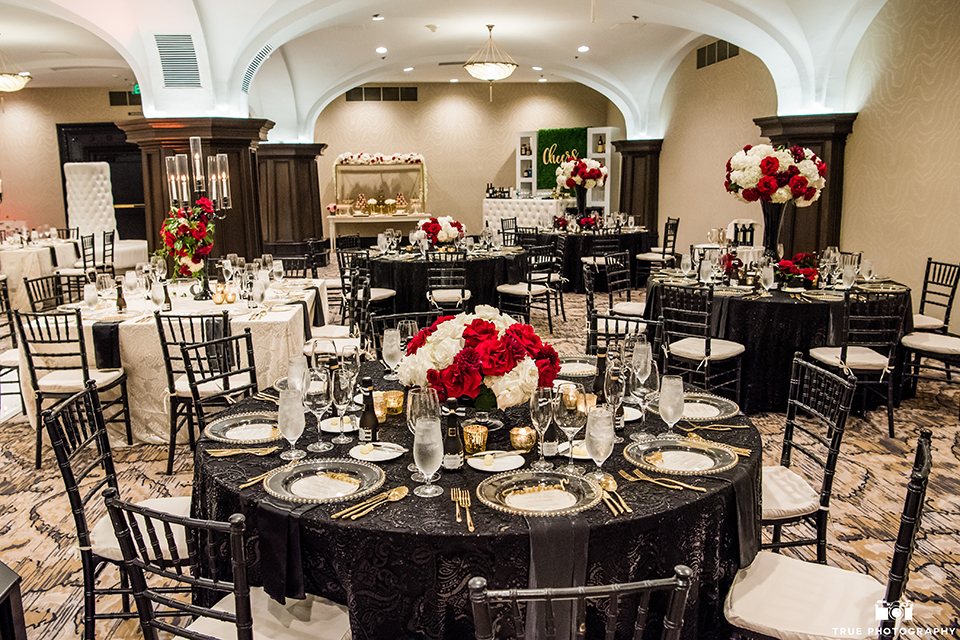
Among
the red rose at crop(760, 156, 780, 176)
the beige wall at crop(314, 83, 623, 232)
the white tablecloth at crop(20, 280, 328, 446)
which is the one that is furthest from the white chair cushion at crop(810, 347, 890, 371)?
the beige wall at crop(314, 83, 623, 232)

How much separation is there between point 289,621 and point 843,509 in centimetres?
288

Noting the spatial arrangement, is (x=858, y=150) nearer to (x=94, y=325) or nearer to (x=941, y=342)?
(x=941, y=342)

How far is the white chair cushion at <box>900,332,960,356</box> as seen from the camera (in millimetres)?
4949

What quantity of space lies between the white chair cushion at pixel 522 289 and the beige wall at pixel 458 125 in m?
8.95

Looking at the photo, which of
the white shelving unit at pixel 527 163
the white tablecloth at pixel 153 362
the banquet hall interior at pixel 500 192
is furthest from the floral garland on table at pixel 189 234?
the white shelving unit at pixel 527 163

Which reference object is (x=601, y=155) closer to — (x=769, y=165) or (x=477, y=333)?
(x=769, y=165)

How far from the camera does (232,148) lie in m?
7.95

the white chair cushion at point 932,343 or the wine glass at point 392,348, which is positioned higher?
the wine glass at point 392,348

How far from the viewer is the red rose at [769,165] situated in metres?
5.26

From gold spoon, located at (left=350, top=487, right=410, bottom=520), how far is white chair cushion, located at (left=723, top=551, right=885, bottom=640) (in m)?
0.94

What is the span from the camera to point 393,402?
2.76 m

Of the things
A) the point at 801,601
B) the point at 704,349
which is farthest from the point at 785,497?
the point at 704,349

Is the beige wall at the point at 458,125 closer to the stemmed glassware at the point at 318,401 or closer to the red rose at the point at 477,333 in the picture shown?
the stemmed glassware at the point at 318,401

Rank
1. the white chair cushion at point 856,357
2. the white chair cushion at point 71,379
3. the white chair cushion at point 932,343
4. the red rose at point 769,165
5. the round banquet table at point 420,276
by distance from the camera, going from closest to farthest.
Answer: the white chair cushion at point 71,379 < the white chair cushion at point 856,357 < the white chair cushion at point 932,343 < the red rose at point 769,165 < the round banquet table at point 420,276
